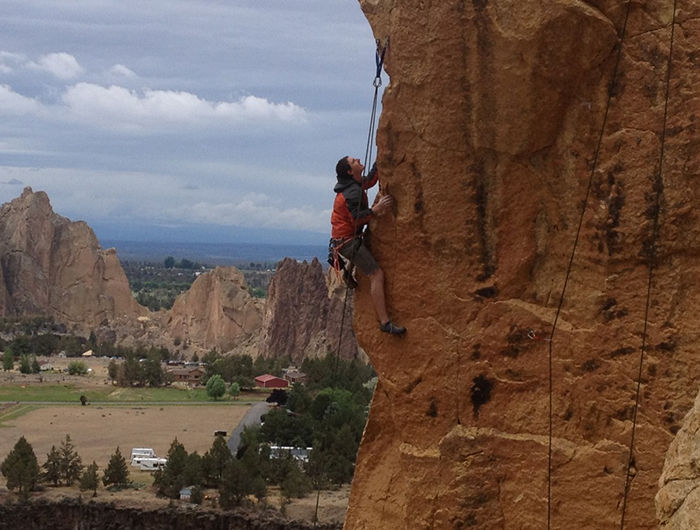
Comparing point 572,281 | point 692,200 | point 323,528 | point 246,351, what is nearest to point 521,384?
point 572,281

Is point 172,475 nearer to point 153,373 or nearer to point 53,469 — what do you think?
point 53,469

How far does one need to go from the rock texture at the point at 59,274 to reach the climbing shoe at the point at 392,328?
134 m

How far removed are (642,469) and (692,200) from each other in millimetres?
2216

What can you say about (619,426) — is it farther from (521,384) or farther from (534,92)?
(534,92)

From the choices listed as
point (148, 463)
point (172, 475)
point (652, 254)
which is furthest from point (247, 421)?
point (652, 254)

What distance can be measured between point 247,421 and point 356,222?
61511 millimetres

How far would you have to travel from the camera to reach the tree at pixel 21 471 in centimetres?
4828

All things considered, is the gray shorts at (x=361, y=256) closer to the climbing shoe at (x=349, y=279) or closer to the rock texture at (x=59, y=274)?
the climbing shoe at (x=349, y=279)

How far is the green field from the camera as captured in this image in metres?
80.9

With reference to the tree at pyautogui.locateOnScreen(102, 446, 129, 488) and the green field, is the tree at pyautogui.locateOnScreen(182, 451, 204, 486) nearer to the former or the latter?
the tree at pyautogui.locateOnScreen(102, 446, 129, 488)

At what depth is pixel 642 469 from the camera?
8.06m

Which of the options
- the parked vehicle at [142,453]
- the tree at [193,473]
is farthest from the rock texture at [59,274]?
the tree at [193,473]

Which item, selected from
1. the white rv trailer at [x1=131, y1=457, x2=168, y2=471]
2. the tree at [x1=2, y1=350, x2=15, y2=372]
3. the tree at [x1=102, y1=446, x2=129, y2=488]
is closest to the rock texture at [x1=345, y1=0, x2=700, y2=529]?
the tree at [x1=102, y1=446, x2=129, y2=488]

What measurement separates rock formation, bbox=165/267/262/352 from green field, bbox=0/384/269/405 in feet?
111
